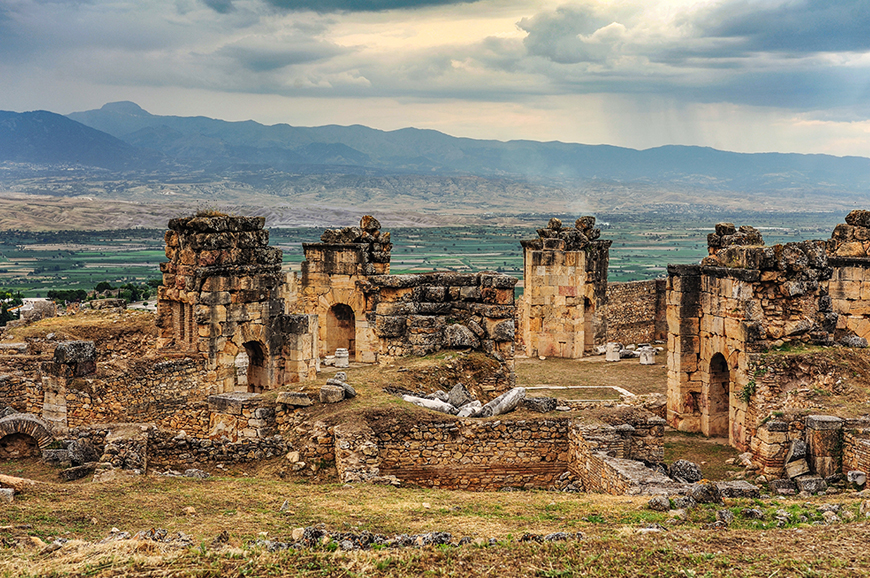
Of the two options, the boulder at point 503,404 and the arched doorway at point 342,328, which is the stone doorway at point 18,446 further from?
A: the arched doorway at point 342,328

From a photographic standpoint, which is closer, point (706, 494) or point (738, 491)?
point (706, 494)

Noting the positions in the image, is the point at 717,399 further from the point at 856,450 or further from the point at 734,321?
the point at 856,450

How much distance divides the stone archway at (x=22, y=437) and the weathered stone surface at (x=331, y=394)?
4255mm

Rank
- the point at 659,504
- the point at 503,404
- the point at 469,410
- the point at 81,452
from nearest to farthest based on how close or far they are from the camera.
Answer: the point at 659,504
the point at 81,452
the point at 469,410
the point at 503,404

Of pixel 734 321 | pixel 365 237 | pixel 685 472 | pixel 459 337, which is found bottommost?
pixel 685 472

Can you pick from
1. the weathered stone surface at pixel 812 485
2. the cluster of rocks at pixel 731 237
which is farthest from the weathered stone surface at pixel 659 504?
the cluster of rocks at pixel 731 237

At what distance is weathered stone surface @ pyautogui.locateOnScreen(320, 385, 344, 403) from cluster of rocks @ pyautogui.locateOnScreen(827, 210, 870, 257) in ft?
57.0

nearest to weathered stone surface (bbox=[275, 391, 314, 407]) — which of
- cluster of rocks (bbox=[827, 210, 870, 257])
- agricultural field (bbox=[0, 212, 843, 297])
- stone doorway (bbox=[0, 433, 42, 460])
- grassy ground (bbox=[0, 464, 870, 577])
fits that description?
grassy ground (bbox=[0, 464, 870, 577])

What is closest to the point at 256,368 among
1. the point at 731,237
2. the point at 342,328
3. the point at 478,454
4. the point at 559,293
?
the point at 342,328

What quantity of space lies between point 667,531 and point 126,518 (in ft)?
18.1

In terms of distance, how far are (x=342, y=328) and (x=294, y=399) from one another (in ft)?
47.6

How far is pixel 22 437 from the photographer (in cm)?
1367

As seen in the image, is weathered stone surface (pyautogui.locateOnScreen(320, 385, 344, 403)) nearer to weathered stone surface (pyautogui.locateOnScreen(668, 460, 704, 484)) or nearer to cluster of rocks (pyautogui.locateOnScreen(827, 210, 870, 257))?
weathered stone surface (pyautogui.locateOnScreen(668, 460, 704, 484))

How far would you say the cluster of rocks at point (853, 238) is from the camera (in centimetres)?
2473
